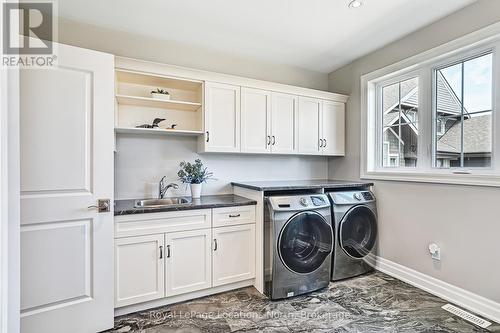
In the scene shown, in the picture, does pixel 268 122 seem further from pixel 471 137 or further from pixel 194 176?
pixel 471 137

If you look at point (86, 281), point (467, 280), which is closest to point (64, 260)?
point (86, 281)

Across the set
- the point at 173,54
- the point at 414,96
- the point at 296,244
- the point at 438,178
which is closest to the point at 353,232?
the point at 296,244

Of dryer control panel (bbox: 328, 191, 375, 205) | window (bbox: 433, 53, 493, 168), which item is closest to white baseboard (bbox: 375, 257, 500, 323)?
dryer control panel (bbox: 328, 191, 375, 205)

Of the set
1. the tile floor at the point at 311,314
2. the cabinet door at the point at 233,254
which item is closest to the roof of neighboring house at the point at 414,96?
the tile floor at the point at 311,314

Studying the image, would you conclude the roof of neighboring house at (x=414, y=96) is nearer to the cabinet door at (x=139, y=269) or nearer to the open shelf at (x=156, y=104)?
the open shelf at (x=156, y=104)

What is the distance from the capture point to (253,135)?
281cm

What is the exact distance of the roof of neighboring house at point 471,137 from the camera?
208cm

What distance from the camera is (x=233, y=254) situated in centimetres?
237

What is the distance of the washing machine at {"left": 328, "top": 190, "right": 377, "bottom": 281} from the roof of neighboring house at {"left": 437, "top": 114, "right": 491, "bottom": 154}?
2.91ft

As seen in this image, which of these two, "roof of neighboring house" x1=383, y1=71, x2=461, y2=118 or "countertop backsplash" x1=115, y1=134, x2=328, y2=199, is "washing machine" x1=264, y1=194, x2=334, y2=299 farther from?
"roof of neighboring house" x1=383, y1=71, x2=461, y2=118

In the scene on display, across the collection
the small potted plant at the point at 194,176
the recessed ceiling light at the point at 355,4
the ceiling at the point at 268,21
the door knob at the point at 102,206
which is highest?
the ceiling at the point at 268,21

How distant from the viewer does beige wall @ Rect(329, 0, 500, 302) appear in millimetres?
1971

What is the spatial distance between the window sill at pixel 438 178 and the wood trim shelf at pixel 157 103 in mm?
2192

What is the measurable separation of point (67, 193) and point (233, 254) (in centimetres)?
144
